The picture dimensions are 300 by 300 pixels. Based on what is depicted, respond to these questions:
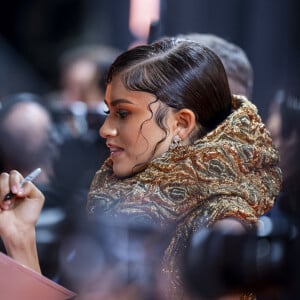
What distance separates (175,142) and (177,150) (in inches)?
0.6

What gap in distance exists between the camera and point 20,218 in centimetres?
130

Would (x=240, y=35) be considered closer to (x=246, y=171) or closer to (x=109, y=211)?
(x=246, y=171)

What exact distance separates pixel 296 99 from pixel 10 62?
734 millimetres

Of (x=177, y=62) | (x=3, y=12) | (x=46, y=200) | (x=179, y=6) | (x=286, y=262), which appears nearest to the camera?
(x=286, y=262)

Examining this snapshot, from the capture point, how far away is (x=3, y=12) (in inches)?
65.7

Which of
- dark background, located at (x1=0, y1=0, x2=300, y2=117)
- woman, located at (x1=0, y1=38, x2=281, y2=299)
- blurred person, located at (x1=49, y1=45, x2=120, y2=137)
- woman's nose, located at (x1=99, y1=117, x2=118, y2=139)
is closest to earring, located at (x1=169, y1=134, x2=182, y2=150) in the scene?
woman, located at (x1=0, y1=38, x2=281, y2=299)

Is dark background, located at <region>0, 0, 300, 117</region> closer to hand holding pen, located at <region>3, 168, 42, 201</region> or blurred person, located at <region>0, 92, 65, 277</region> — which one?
blurred person, located at <region>0, 92, 65, 277</region>

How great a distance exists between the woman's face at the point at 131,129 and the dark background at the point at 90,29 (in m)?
0.24

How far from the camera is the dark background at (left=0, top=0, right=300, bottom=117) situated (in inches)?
Answer: 54.7

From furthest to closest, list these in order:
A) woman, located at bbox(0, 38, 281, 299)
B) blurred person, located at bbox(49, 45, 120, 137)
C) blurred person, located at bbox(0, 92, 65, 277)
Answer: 1. blurred person, located at bbox(49, 45, 120, 137)
2. blurred person, located at bbox(0, 92, 65, 277)
3. woman, located at bbox(0, 38, 281, 299)

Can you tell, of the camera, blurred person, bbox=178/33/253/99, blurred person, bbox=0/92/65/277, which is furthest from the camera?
blurred person, bbox=178/33/253/99

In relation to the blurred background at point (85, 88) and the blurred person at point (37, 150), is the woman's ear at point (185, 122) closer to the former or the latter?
the blurred background at point (85, 88)

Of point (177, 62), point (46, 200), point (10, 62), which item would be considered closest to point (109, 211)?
point (46, 200)

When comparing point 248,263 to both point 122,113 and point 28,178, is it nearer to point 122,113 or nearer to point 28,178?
point 122,113
